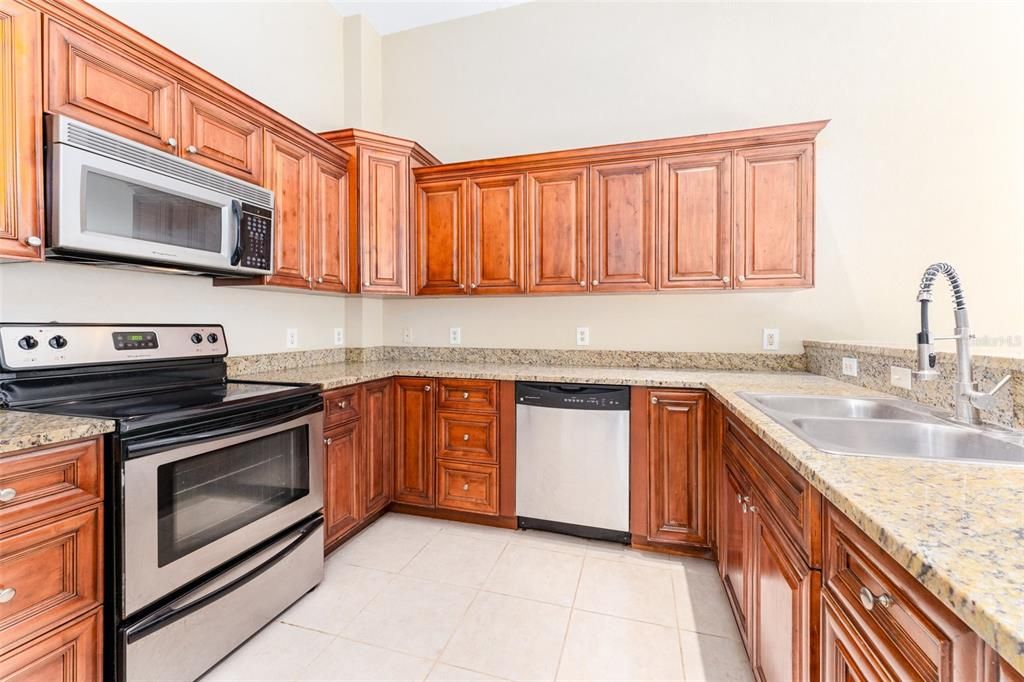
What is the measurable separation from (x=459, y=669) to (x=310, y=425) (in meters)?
1.13

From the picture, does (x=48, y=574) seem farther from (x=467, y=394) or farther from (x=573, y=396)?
(x=573, y=396)

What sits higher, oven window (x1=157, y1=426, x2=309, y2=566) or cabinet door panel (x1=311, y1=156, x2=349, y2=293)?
cabinet door panel (x1=311, y1=156, x2=349, y2=293)

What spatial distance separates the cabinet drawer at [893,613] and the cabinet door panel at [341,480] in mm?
2062

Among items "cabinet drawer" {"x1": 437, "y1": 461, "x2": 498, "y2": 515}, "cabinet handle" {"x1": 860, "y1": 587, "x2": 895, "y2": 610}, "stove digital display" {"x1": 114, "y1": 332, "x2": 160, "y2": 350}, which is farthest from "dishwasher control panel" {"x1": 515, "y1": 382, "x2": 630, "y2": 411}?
"stove digital display" {"x1": 114, "y1": 332, "x2": 160, "y2": 350}

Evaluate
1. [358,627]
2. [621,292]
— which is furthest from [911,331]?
[358,627]

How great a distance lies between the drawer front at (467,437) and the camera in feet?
8.60

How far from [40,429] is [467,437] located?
5.92 feet

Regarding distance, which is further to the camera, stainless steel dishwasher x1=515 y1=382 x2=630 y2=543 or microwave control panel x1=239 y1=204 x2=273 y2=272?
stainless steel dishwasher x1=515 y1=382 x2=630 y2=543

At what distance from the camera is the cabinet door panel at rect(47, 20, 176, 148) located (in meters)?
1.45

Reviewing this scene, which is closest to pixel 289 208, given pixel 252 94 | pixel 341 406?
pixel 252 94

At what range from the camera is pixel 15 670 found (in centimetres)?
110

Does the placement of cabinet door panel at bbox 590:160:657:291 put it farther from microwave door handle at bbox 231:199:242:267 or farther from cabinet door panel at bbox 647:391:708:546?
microwave door handle at bbox 231:199:242:267

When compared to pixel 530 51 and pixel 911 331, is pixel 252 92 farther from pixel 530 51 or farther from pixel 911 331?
pixel 911 331

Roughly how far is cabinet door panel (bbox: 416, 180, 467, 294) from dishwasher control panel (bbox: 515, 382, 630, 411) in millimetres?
824
